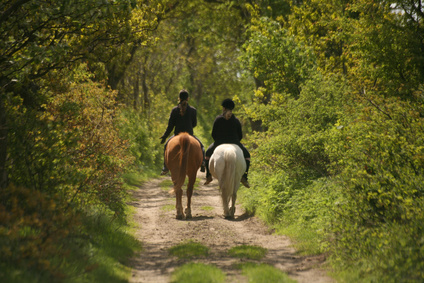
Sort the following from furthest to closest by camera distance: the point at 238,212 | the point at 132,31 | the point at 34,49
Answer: the point at 238,212 → the point at 132,31 → the point at 34,49

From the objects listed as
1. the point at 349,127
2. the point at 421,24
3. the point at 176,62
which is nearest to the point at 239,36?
the point at 176,62

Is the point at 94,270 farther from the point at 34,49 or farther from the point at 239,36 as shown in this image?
the point at 239,36

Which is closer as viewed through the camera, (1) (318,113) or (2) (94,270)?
(2) (94,270)

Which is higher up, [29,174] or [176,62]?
[176,62]

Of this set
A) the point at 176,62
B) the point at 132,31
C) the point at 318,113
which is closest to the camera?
the point at 132,31

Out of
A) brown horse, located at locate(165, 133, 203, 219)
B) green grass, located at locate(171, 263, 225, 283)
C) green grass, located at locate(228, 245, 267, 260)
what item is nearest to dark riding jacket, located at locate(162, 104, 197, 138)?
brown horse, located at locate(165, 133, 203, 219)

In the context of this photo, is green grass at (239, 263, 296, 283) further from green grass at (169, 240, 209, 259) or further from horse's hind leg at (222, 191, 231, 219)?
horse's hind leg at (222, 191, 231, 219)

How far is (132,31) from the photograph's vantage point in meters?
11.1

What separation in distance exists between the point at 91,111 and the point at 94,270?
591cm

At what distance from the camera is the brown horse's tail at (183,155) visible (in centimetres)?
1184

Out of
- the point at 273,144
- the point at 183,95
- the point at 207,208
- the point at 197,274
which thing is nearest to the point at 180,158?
the point at 183,95

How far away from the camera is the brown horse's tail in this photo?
11.8 m

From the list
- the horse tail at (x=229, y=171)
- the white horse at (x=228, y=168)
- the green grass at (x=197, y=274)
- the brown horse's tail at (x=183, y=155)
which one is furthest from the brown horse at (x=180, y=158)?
the green grass at (x=197, y=274)

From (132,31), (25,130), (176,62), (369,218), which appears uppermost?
(176,62)
